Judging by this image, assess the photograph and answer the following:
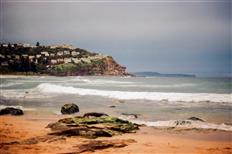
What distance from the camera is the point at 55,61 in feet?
16.7

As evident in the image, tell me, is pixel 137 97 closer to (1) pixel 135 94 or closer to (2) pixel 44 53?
(1) pixel 135 94

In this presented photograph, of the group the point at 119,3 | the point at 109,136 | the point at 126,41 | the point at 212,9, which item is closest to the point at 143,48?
the point at 126,41

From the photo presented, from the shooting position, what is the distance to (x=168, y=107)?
4.55 m

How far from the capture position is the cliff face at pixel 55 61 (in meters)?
4.75

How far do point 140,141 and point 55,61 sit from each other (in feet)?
6.58

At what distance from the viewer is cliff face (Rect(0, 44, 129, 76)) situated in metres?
4.75

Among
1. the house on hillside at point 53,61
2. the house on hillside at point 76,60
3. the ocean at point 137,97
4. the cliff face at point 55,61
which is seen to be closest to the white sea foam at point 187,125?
the ocean at point 137,97

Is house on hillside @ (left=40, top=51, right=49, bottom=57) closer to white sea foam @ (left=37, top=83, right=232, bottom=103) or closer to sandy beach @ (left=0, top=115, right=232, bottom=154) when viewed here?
white sea foam @ (left=37, top=83, right=232, bottom=103)

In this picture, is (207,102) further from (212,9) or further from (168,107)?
(212,9)

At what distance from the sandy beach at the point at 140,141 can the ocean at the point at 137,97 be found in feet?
0.79

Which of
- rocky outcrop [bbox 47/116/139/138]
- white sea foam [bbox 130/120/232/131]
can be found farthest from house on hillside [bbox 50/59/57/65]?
white sea foam [bbox 130/120/232/131]

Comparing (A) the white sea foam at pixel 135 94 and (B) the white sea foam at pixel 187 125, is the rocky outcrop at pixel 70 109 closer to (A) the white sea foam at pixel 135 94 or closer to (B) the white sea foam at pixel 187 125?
(A) the white sea foam at pixel 135 94

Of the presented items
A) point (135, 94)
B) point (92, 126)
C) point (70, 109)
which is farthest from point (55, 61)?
point (92, 126)

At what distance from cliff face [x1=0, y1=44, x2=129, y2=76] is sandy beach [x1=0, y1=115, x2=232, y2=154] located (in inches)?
40.1
